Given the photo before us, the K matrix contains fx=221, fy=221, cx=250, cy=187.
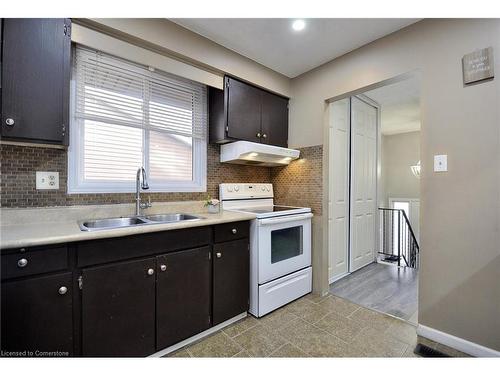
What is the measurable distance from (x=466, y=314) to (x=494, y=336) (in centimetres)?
15

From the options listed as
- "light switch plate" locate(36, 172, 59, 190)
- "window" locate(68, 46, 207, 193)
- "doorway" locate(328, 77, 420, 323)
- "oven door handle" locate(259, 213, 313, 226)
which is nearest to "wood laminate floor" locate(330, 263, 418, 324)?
"doorway" locate(328, 77, 420, 323)

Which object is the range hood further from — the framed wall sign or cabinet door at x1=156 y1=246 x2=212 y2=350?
the framed wall sign

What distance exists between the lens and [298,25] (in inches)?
69.2

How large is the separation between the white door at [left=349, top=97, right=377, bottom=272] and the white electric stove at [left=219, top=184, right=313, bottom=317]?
1027mm

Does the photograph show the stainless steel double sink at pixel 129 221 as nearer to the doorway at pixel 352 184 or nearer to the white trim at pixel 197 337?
the white trim at pixel 197 337

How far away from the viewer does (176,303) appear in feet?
4.87

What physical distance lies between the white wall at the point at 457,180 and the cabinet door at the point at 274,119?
1105 mm

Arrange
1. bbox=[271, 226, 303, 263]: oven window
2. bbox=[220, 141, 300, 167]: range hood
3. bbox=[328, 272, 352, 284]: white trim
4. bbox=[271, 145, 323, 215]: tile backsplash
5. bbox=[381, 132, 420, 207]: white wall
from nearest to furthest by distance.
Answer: bbox=[271, 226, 303, 263]: oven window < bbox=[220, 141, 300, 167]: range hood < bbox=[271, 145, 323, 215]: tile backsplash < bbox=[328, 272, 352, 284]: white trim < bbox=[381, 132, 420, 207]: white wall

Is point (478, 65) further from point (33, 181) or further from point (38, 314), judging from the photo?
point (33, 181)

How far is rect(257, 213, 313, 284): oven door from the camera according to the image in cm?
192

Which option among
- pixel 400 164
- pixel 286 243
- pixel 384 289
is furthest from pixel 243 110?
pixel 400 164

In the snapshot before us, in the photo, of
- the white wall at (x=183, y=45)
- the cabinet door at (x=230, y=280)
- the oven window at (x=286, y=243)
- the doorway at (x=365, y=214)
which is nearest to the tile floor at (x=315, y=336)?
the cabinet door at (x=230, y=280)

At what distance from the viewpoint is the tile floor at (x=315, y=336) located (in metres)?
1.51
